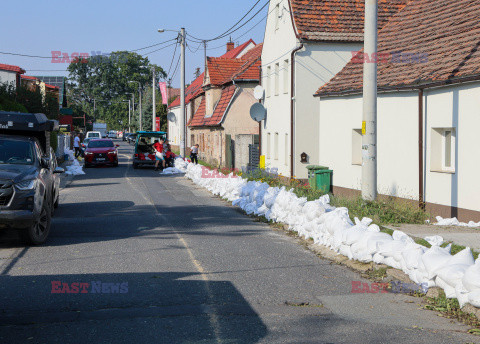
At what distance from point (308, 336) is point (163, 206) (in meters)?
12.1

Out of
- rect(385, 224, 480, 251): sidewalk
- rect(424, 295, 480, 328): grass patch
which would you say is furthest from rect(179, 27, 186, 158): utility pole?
rect(424, 295, 480, 328): grass patch

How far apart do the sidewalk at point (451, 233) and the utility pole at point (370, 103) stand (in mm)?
1291

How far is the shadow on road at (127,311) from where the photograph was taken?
5664 millimetres

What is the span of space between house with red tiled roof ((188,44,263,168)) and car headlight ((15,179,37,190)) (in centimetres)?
2431

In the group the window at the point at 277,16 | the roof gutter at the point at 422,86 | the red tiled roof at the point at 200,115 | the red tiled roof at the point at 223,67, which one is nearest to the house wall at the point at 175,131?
the red tiled roof at the point at 200,115

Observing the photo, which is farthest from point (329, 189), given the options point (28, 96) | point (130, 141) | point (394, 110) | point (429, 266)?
point (130, 141)

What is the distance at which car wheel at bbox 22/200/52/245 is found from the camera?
10.6 m

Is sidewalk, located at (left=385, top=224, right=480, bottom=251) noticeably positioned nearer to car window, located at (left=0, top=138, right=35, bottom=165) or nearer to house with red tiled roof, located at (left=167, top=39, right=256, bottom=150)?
car window, located at (left=0, top=138, right=35, bottom=165)

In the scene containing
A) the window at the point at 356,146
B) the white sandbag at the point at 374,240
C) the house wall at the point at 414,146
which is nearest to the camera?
the white sandbag at the point at 374,240

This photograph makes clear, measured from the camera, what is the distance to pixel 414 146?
16.0 metres

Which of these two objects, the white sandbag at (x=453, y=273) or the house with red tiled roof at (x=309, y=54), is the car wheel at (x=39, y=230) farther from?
the house with red tiled roof at (x=309, y=54)

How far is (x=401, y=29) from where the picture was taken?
2070 centimetres

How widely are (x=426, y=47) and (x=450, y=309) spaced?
483 inches

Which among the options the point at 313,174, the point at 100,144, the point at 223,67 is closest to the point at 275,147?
the point at 313,174
